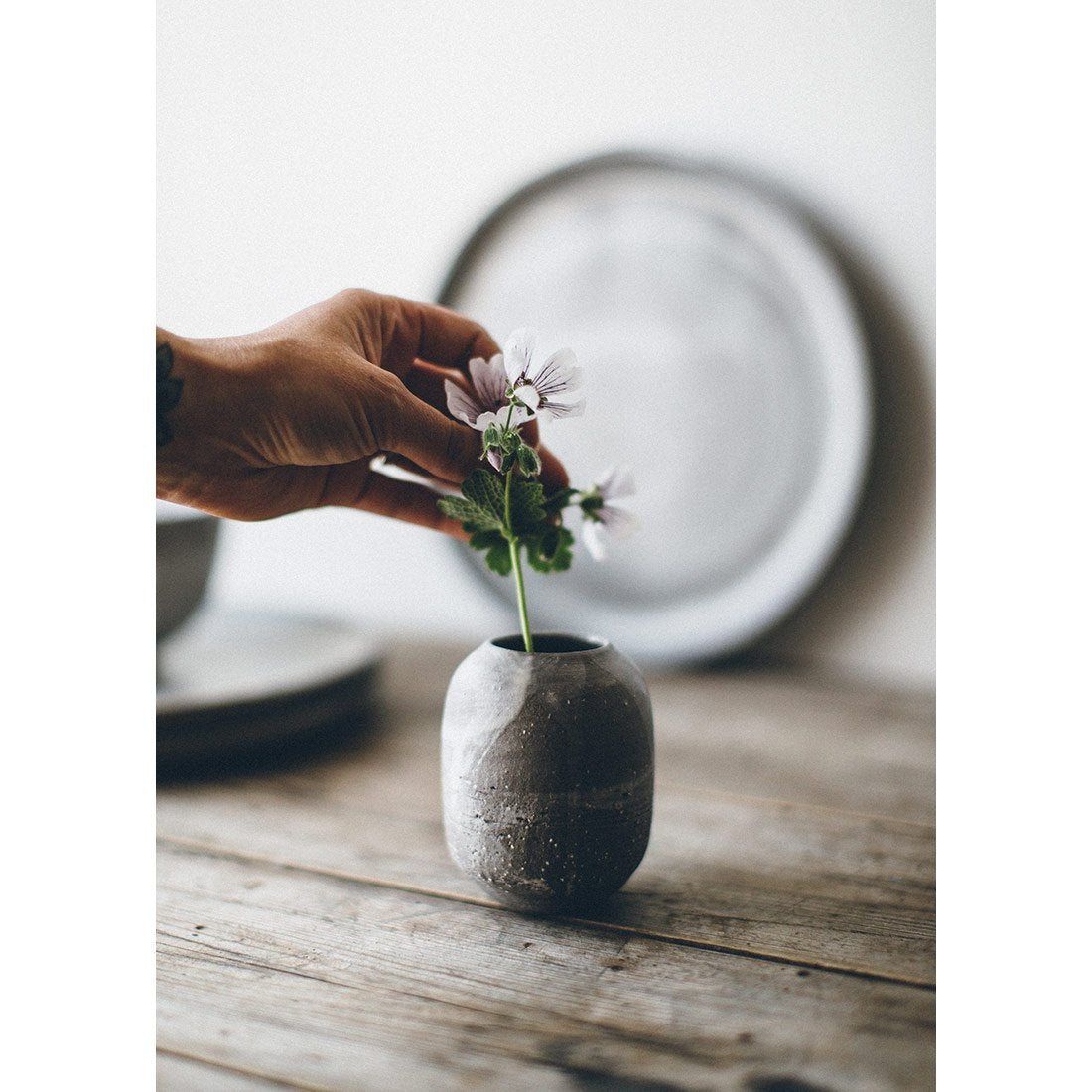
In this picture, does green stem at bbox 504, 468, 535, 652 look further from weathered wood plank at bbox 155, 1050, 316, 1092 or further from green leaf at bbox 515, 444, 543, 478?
weathered wood plank at bbox 155, 1050, 316, 1092

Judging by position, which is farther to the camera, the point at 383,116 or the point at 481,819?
the point at 383,116

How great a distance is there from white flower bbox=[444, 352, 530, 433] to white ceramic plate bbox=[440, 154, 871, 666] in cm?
44

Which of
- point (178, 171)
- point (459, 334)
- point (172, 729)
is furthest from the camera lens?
point (178, 171)

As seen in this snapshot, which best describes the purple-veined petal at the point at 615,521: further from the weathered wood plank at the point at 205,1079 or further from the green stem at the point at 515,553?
the weathered wood plank at the point at 205,1079

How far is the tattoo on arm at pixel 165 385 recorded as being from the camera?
0.47 m

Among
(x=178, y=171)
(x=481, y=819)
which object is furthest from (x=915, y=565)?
(x=178, y=171)

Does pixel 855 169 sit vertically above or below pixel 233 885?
above

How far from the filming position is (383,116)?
3.04 feet

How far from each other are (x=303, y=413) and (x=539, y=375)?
0.12 metres

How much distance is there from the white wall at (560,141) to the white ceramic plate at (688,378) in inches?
1.6

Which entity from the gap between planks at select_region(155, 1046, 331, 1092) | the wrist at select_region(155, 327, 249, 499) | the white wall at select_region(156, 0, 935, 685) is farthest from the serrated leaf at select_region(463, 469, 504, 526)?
the white wall at select_region(156, 0, 935, 685)
